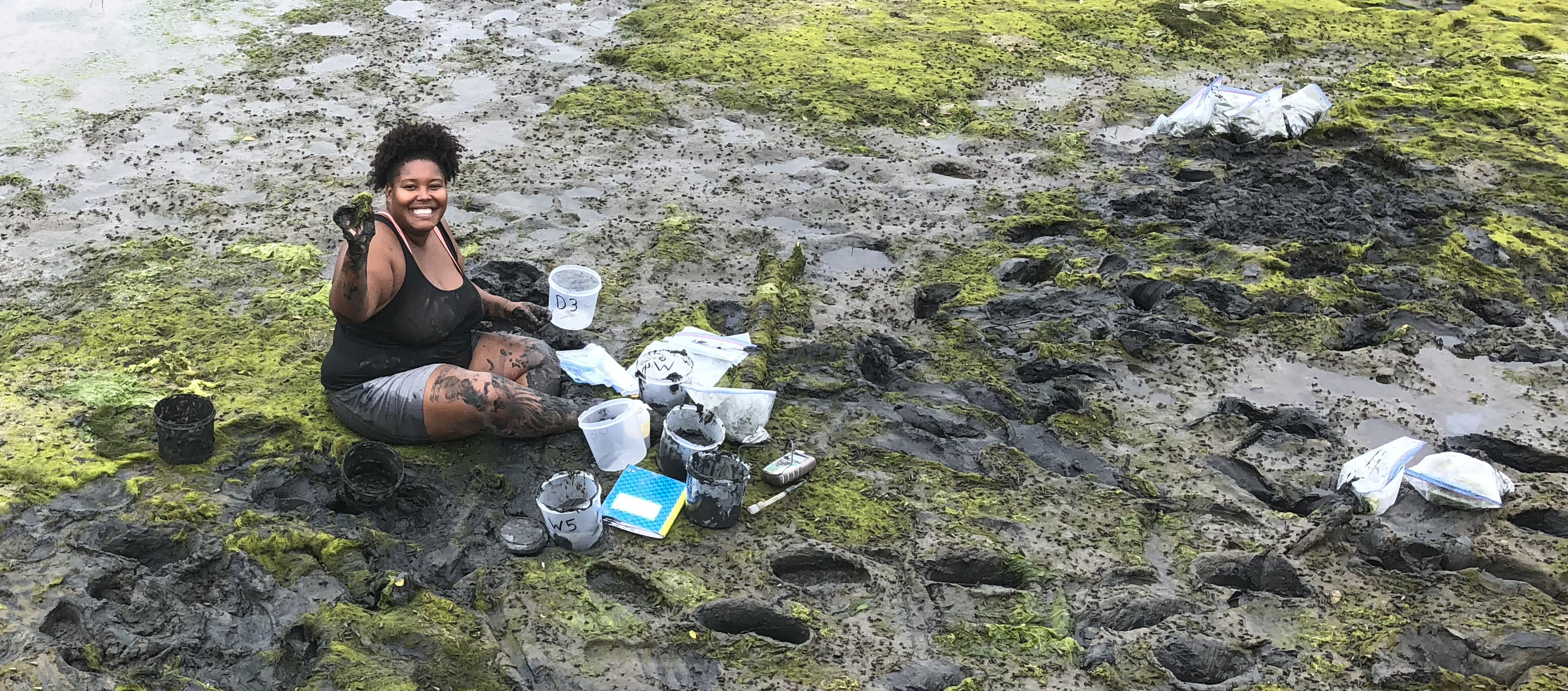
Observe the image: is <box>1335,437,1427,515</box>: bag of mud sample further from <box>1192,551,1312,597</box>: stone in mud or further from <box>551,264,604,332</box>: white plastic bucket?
<box>551,264,604,332</box>: white plastic bucket

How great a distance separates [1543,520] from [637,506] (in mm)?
3534

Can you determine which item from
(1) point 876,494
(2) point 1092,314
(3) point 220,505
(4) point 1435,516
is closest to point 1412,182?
(2) point 1092,314

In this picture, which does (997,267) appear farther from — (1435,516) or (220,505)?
(220,505)

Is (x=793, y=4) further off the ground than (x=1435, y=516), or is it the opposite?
(x=793, y=4)

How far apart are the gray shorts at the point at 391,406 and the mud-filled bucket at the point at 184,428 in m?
0.45

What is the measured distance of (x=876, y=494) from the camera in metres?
4.09

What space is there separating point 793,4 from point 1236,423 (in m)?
6.34

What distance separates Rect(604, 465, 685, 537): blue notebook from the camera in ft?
12.4

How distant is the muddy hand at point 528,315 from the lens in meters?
4.46

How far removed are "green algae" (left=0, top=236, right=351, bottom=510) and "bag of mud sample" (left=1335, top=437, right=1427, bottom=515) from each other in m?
3.98

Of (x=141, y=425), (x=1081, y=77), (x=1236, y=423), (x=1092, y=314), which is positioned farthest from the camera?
(x=1081, y=77)

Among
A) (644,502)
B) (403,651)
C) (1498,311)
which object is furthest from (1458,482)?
(403,651)

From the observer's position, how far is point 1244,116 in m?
7.45

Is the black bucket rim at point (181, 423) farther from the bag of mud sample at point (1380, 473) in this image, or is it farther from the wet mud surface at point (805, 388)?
the bag of mud sample at point (1380, 473)
